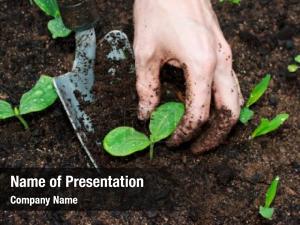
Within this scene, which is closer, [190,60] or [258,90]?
[190,60]

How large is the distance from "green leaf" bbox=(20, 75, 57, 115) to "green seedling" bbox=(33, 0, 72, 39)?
0.25 meters

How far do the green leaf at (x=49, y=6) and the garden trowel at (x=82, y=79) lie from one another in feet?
0.50

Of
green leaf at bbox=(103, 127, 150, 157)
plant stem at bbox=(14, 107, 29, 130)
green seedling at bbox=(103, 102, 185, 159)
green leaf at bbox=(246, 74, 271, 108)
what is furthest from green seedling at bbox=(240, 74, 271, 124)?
plant stem at bbox=(14, 107, 29, 130)

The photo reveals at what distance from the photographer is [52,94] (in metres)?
1.86

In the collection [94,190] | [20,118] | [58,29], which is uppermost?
[58,29]

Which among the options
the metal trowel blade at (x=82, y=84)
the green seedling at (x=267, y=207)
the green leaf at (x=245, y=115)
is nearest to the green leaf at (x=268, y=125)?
the green leaf at (x=245, y=115)

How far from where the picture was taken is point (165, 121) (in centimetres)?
174

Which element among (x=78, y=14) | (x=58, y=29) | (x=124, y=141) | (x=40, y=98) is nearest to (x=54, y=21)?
(x=58, y=29)

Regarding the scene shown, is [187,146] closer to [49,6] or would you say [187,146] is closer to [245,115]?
[245,115]

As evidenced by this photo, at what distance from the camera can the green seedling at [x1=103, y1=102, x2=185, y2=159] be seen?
67.4 inches

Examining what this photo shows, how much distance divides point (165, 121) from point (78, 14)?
477 mm

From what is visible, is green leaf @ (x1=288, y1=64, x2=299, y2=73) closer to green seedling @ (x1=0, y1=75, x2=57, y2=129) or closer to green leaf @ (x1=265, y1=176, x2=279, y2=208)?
green leaf @ (x1=265, y1=176, x2=279, y2=208)

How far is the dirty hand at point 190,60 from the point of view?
1.64m

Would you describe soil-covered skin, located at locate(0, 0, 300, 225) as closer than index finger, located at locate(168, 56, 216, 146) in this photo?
No
